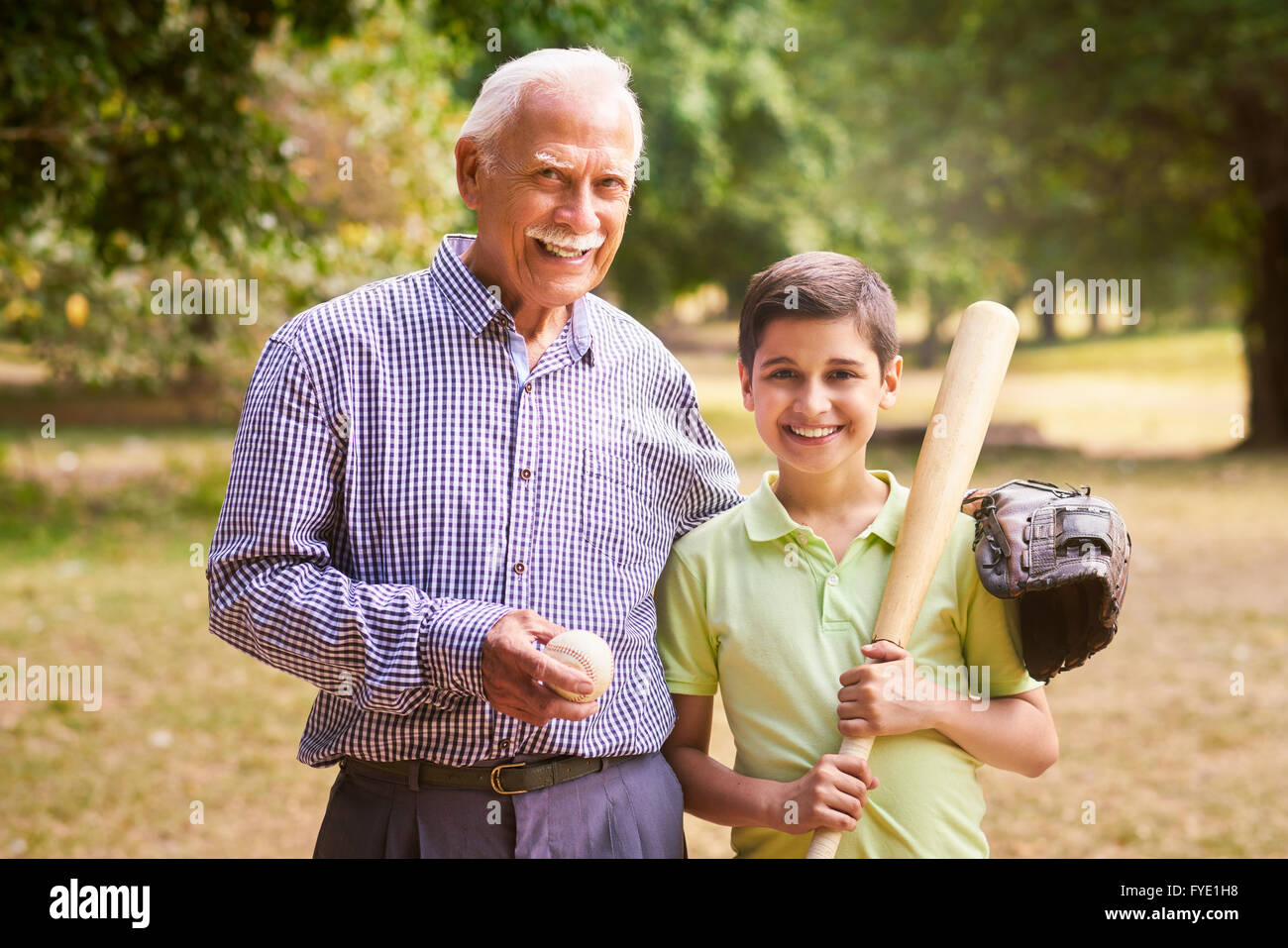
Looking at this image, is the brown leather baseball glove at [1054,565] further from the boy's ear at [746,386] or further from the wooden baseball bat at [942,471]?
the boy's ear at [746,386]

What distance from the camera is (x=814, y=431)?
8.30ft

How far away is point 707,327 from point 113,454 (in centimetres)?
2987

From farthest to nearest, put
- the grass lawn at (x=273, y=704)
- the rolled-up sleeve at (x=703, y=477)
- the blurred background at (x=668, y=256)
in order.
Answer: the grass lawn at (x=273, y=704) → the blurred background at (x=668, y=256) → the rolled-up sleeve at (x=703, y=477)

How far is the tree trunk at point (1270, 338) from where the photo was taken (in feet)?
61.6

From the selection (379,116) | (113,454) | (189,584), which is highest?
(379,116)

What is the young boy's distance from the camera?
2.45 meters

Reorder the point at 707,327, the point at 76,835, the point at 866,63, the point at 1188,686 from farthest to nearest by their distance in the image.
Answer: the point at 707,327 < the point at 866,63 < the point at 1188,686 < the point at 76,835

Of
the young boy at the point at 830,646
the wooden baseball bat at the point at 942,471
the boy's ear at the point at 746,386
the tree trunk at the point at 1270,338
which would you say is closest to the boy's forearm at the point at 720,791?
the young boy at the point at 830,646

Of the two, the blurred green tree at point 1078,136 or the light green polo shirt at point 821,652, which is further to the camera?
the blurred green tree at point 1078,136

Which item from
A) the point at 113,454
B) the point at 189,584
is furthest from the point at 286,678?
the point at 113,454

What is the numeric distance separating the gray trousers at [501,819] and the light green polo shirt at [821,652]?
0.23m

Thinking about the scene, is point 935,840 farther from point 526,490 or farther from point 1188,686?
point 1188,686

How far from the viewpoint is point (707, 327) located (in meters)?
47.0

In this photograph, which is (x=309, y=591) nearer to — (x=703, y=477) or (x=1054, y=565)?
(x=703, y=477)
